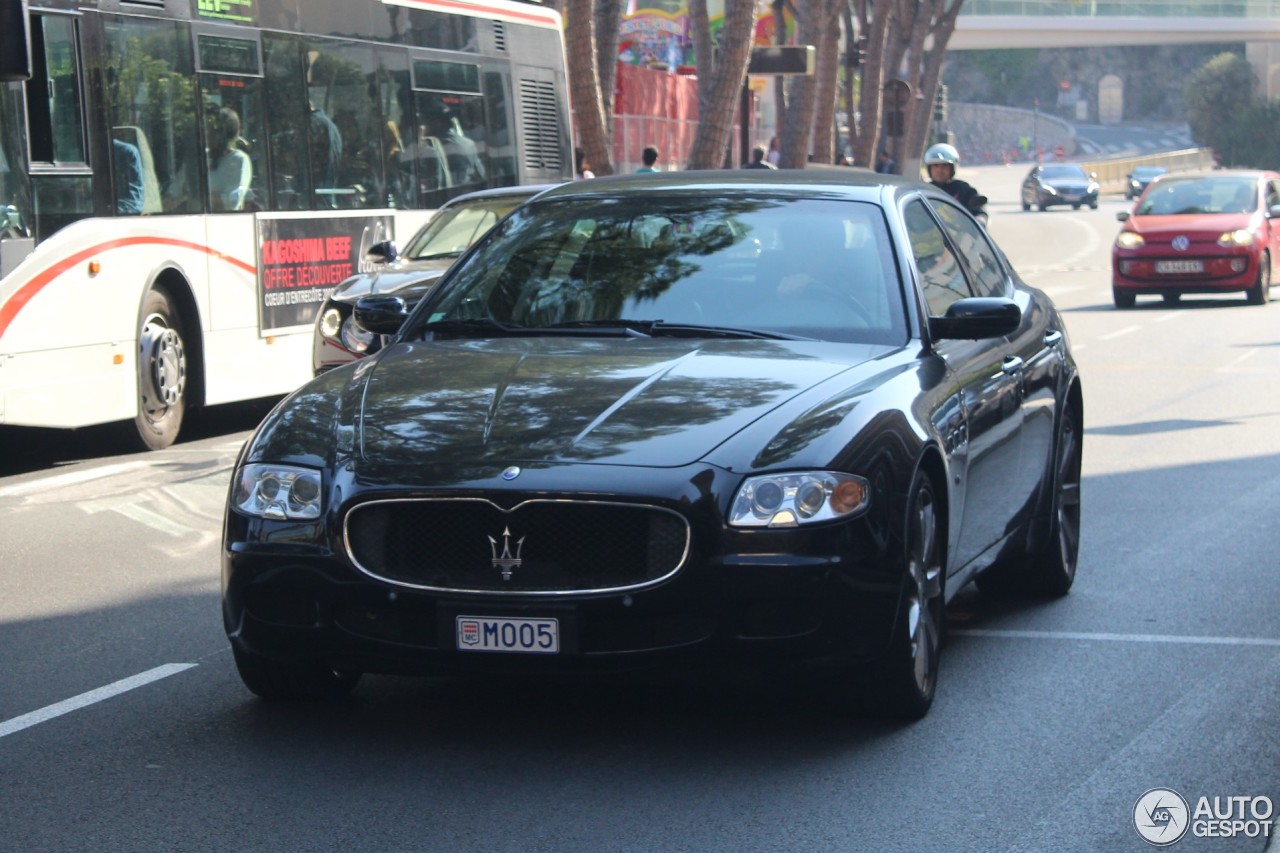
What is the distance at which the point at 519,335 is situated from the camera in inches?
257

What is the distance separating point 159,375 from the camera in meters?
13.1

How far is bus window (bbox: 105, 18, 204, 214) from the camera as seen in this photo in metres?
12.6

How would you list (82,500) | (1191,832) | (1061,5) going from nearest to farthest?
(1191,832) → (82,500) → (1061,5)

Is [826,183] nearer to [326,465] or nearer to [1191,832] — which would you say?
[326,465]

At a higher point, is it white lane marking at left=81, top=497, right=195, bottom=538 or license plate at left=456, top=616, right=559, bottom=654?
license plate at left=456, top=616, right=559, bottom=654

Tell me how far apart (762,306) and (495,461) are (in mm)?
1412

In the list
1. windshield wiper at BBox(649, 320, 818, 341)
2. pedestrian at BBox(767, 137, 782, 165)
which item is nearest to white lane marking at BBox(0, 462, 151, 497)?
windshield wiper at BBox(649, 320, 818, 341)

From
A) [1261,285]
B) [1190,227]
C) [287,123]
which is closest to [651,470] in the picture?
[287,123]

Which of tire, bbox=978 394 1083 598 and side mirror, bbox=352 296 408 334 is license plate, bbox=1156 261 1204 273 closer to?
tire, bbox=978 394 1083 598

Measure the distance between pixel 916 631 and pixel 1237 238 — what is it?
839 inches

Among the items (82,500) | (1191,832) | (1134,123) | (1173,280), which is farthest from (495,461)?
(1134,123)

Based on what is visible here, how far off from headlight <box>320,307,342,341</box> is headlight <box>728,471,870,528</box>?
801 centimetres

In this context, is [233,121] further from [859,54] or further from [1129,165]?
[1129,165]

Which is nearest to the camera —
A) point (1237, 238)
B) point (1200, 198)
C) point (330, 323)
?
point (330, 323)
